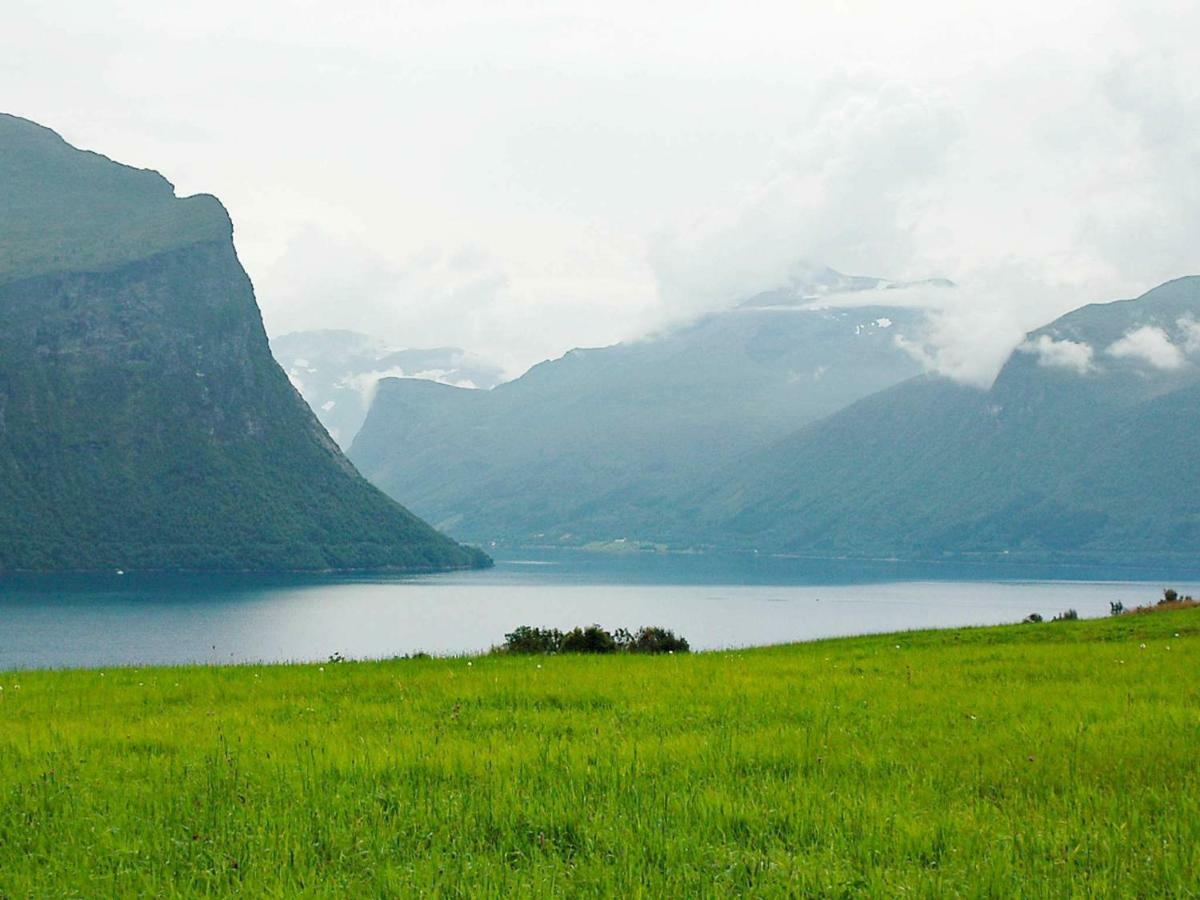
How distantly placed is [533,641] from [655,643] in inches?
187

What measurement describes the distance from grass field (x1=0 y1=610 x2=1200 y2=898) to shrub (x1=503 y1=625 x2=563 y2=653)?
13356mm

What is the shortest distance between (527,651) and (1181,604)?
2547 cm

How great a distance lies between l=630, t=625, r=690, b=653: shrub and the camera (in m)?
34.9

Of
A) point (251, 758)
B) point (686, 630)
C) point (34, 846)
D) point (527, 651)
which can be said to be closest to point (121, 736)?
point (251, 758)

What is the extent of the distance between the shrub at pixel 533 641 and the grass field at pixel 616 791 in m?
13.4

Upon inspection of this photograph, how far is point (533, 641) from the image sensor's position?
3300 centimetres

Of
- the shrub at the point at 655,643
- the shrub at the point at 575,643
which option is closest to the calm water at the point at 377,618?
the shrub at the point at 655,643

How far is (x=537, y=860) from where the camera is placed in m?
8.16

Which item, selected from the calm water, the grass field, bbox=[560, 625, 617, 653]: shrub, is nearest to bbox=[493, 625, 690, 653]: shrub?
bbox=[560, 625, 617, 653]: shrub

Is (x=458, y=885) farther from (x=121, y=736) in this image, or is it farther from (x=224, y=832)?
(x=121, y=736)

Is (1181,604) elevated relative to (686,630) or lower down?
elevated

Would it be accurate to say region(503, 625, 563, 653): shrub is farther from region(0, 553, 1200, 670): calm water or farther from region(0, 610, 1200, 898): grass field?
region(0, 553, 1200, 670): calm water

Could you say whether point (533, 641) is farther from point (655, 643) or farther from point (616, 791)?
point (616, 791)

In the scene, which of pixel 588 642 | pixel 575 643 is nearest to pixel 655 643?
pixel 588 642
